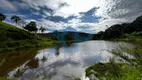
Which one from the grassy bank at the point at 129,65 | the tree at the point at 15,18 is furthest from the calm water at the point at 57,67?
the tree at the point at 15,18

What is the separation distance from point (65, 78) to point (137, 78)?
47.0ft

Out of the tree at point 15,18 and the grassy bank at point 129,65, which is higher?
the tree at point 15,18

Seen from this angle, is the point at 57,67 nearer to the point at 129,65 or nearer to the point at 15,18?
the point at 129,65

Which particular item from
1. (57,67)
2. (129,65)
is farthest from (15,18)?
(129,65)

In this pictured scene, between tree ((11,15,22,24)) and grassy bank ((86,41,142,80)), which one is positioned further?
tree ((11,15,22,24))

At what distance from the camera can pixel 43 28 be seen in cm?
14938

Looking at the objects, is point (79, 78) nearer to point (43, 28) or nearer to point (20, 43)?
point (20, 43)

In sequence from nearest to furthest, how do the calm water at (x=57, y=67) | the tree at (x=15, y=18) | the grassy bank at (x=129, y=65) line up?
the grassy bank at (x=129, y=65) < the calm water at (x=57, y=67) < the tree at (x=15, y=18)

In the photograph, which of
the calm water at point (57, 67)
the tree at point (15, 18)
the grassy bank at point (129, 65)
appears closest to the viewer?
the grassy bank at point (129, 65)

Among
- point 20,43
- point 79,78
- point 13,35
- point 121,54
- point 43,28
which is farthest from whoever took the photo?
point 43,28

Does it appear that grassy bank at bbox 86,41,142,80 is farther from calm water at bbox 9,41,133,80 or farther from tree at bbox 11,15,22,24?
tree at bbox 11,15,22,24

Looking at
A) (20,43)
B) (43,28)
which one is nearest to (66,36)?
(43,28)

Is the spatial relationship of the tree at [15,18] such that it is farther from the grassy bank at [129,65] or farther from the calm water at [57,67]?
the grassy bank at [129,65]

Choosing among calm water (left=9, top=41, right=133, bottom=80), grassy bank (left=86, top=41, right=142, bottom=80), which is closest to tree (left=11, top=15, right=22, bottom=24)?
calm water (left=9, top=41, right=133, bottom=80)
